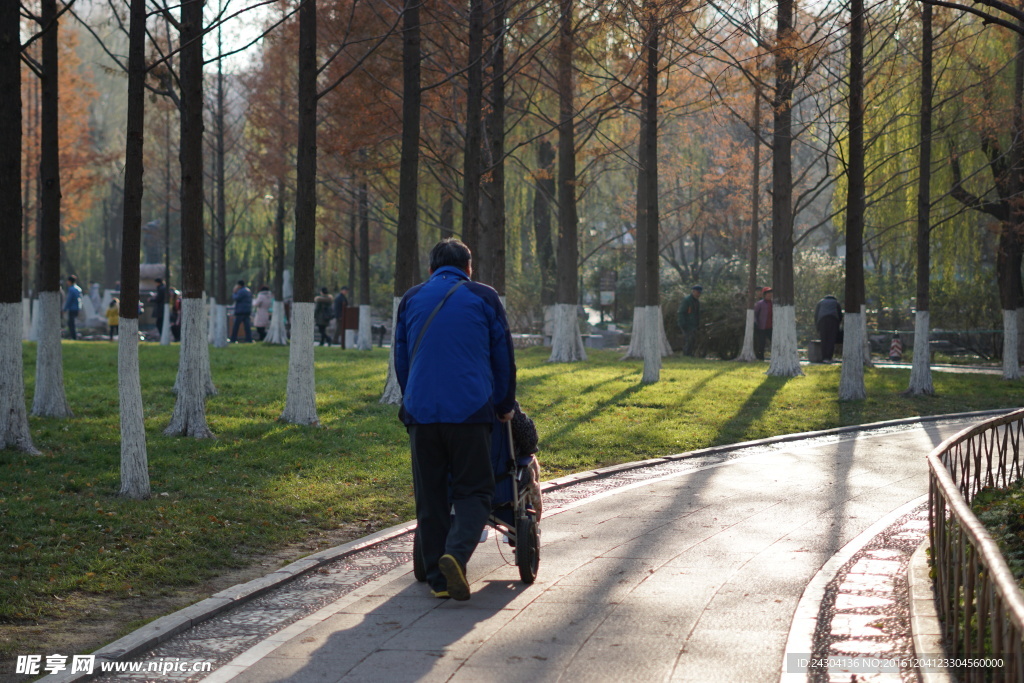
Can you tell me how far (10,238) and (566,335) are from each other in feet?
53.9

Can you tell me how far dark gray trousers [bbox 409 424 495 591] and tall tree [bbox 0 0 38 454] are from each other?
19.3 feet

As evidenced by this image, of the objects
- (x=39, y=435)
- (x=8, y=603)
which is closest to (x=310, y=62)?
(x=39, y=435)

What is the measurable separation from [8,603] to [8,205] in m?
5.44

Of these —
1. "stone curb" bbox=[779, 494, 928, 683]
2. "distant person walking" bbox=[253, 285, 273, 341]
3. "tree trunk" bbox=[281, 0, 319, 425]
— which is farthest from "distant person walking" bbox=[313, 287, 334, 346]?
"stone curb" bbox=[779, 494, 928, 683]

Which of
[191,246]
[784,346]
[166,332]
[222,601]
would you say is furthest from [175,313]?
[222,601]

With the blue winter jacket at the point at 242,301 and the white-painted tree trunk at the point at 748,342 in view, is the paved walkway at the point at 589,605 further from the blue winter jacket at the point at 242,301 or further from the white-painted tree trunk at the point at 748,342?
the blue winter jacket at the point at 242,301

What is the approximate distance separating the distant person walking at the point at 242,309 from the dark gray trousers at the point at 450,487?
29.4 metres

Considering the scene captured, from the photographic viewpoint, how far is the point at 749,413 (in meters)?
16.2

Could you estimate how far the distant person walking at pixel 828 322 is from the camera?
27.2m

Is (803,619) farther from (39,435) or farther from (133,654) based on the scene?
(39,435)

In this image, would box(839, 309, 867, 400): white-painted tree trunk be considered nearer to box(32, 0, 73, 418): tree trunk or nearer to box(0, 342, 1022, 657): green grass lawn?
box(0, 342, 1022, 657): green grass lawn

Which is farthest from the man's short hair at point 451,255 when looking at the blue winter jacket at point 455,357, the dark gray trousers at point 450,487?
the dark gray trousers at point 450,487

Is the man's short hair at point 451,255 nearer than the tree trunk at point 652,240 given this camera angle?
Yes

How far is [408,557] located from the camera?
24.0 ft
